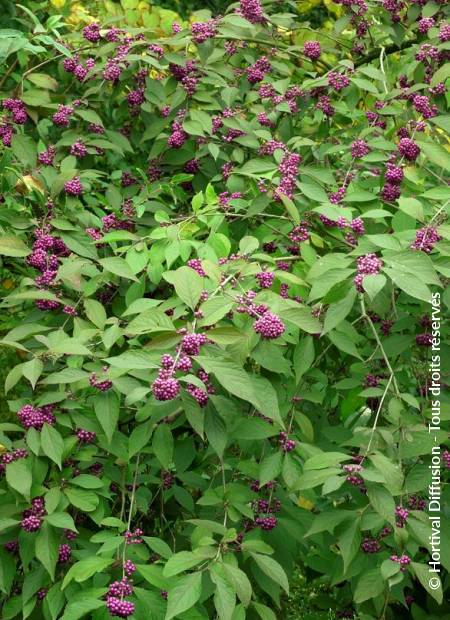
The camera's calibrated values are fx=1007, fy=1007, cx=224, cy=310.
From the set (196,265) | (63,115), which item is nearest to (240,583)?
(196,265)

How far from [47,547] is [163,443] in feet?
1.31

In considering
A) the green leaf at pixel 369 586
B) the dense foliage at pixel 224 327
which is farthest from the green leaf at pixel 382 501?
the green leaf at pixel 369 586

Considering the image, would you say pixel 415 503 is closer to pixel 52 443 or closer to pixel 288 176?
pixel 52 443

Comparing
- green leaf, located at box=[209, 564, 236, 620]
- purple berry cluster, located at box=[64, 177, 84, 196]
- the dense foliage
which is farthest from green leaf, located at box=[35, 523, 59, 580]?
purple berry cluster, located at box=[64, 177, 84, 196]

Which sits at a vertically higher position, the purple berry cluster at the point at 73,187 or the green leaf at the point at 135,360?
the green leaf at the point at 135,360

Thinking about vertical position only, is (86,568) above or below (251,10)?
below

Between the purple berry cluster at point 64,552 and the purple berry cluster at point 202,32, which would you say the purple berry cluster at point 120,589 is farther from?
the purple berry cluster at point 202,32

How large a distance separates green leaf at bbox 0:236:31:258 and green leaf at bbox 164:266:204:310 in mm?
687

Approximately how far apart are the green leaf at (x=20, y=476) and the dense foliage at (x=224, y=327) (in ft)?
0.05

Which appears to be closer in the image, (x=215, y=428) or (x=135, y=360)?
(x=135, y=360)

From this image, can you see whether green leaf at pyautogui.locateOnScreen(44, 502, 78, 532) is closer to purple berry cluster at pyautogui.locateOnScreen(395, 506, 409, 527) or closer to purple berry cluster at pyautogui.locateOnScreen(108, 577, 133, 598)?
purple berry cluster at pyautogui.locateOnScreen(108, 577, 133, 598)

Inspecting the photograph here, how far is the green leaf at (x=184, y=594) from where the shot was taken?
90.5 inches

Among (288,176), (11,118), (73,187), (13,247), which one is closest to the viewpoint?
(13,247)

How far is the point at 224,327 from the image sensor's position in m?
2.40
